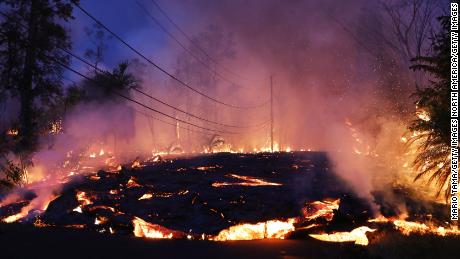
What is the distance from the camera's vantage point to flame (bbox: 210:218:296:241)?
47.6ft

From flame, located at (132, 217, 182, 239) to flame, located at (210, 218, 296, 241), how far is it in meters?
1.64

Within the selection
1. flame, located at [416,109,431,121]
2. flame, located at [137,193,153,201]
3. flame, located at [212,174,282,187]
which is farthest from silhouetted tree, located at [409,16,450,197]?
flame, located at [137,193,153,201]

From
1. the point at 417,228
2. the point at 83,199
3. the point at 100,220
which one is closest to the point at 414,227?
the point at 417,228

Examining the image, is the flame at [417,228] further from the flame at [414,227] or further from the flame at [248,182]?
the flame at [248,182]

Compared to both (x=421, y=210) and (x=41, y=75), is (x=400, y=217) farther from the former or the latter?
(x=41, y=75)

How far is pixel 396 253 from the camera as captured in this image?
10.6m

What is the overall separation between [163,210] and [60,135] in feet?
64.5

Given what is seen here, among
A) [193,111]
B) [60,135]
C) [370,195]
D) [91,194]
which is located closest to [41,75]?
[60,135]

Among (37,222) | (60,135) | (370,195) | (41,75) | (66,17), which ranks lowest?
(37,222)

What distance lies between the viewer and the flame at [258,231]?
14523 millimetres

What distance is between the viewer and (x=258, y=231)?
1480cm

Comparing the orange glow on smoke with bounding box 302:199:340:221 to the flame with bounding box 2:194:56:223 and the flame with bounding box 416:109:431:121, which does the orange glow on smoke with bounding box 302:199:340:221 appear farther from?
the flame with bounding box 2:194:56:223

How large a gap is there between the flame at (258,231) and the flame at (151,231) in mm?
1644

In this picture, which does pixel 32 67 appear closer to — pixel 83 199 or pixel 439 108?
pixel 83 199
